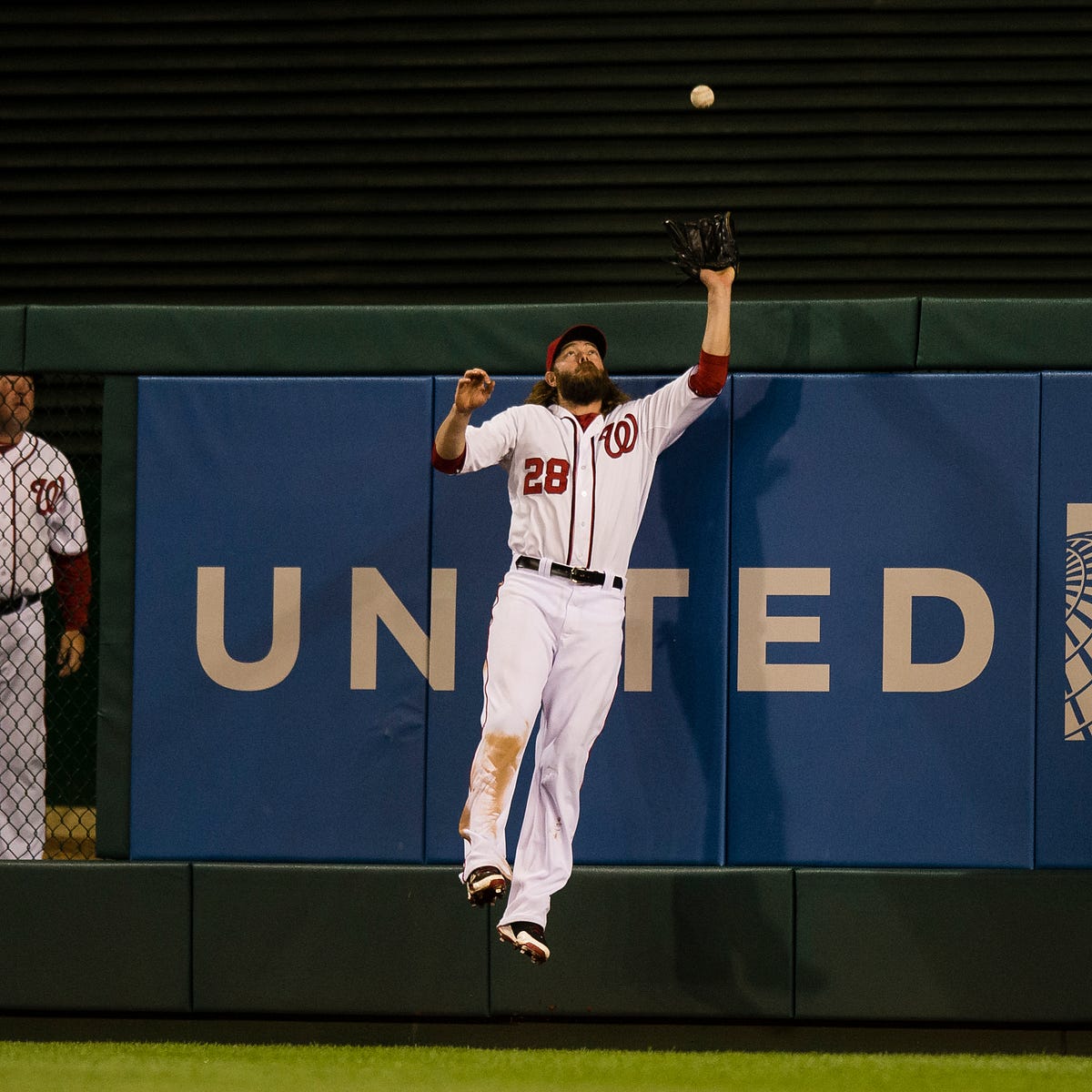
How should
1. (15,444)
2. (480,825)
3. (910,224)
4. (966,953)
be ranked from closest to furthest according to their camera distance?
(480,825) → (966,953) → (15,444) → (910,224)

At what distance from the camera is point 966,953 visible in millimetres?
4395

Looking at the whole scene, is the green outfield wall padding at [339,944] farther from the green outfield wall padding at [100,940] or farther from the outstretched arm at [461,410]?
the outstretched arm at [461,410]

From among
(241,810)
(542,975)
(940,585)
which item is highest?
(940,585)

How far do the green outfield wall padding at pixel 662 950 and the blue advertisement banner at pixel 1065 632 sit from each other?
927mm

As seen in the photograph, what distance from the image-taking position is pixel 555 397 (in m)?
4.44

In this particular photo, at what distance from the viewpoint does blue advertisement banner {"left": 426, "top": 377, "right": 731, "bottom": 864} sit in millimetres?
4512

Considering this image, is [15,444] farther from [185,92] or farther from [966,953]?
[966,953]

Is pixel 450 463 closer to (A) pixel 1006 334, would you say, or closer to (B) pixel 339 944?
(B) pixel 339 944

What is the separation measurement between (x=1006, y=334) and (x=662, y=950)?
93.9 inches

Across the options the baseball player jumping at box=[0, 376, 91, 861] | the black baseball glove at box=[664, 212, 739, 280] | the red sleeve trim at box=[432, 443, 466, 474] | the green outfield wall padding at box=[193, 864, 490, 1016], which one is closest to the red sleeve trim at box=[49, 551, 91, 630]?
the baseball player jumping at box=[0, 376, 91, 861]

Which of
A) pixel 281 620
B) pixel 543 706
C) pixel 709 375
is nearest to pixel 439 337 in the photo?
pixel 709 375

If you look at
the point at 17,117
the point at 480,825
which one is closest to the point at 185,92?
the point at 17,117

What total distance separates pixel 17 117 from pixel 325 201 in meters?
1.78

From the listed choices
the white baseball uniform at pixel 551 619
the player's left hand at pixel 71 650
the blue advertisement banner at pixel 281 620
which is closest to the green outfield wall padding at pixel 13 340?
the blue advertisement banner at pixel 281 620
